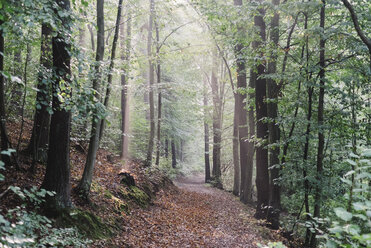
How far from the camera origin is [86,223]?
5.60m

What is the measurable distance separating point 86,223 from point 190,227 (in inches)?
154

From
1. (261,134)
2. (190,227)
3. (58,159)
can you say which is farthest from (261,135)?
(58,159)

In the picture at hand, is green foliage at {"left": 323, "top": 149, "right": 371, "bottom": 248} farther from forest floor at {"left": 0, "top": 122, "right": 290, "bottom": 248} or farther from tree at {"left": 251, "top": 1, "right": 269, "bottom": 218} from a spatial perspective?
tree at {"left": 251, "top": 1, "right": 269, "bottom": 218}

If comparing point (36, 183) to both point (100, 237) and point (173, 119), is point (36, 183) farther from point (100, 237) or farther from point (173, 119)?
point (173, 119)

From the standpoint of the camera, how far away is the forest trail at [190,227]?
22.2ft

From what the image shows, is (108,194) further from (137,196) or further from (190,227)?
(190,227)

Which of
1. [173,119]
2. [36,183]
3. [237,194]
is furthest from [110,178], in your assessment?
[173,119]

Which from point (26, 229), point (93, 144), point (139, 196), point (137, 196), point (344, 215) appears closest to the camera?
point (344, 215)

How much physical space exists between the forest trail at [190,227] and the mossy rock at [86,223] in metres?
0.40

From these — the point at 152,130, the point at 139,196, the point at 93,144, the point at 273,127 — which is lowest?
the point at 139,196

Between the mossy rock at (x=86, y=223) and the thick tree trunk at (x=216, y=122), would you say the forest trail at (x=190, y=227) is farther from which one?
the thick tree trunk at (x=216, y=122)

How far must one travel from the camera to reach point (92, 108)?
15.4 ft

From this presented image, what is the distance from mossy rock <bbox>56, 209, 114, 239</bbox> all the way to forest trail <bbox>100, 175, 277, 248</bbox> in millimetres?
398

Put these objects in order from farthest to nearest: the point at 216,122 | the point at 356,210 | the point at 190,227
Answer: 1. the point at 216,122
2. the point at 190,227
3. the point at 356,210
